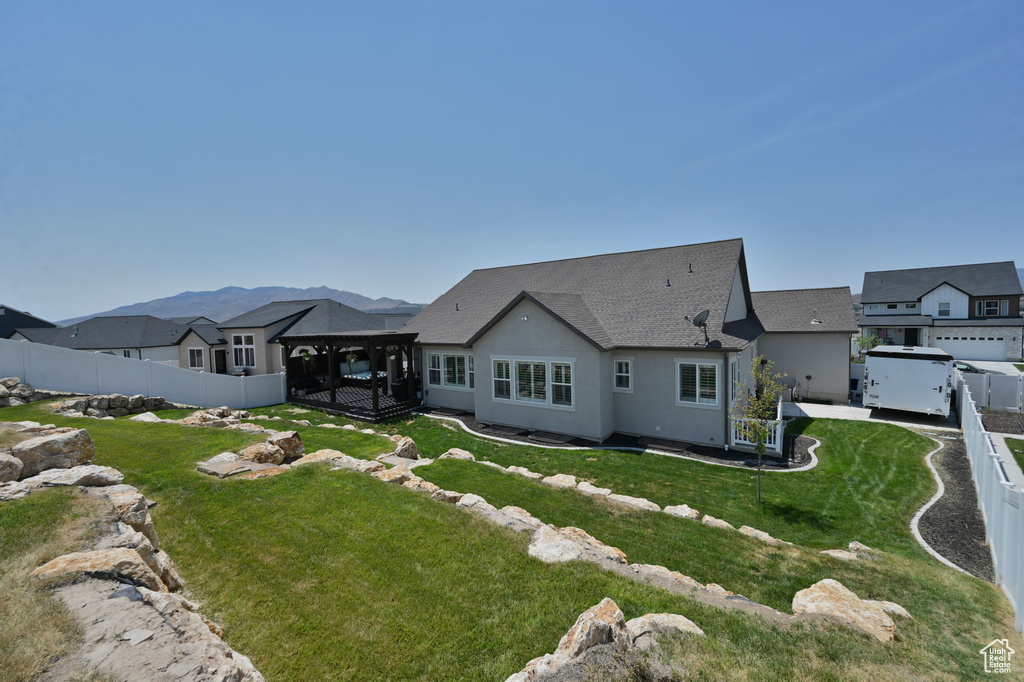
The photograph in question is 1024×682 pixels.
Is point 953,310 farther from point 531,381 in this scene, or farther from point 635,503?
point 635,503

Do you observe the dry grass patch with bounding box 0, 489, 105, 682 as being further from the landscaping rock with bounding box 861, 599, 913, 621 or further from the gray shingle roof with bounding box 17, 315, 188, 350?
the gray shingle roof with bounding box 17, 315, 188, 350

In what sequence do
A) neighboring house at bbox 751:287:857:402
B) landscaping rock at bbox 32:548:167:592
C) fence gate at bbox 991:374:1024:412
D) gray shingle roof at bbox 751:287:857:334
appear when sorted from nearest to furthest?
1. landscaping rock at bbox 32:548:167:592
2. fence gate at bbox 991:374:1024:412
3. neighboring house at bbox 751:287:857:402
4. gray shingle roof at bbox 751:287:857:334

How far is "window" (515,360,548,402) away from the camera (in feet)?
51.6

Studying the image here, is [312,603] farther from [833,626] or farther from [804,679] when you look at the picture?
[833,626]

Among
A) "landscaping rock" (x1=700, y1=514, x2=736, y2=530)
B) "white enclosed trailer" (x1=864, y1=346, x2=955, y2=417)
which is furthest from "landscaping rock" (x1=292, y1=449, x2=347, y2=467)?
"white enclosed trailer" (x1=864, y1=346, x2=955, y2=417)

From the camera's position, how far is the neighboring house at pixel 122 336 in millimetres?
35188

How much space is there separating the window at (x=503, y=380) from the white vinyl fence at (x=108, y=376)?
12.1m

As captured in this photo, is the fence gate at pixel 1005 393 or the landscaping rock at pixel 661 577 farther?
the fence gate at pixel 1005 393

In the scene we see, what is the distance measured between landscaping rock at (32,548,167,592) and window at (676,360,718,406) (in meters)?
13.6

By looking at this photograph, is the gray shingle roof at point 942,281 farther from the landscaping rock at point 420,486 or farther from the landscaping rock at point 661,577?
the landscaping rock at point 420,486

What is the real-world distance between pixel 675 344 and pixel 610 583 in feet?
33.3

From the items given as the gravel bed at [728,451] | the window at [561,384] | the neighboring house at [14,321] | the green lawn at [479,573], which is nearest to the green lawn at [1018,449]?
the green lawn at [479,573]

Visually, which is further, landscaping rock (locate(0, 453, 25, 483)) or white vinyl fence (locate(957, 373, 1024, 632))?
landscaping rock (locate(0, 453, 25, 483))

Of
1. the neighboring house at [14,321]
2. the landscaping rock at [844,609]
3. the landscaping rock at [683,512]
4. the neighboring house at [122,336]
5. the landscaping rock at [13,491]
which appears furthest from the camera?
the neighboring house at [14,321]
